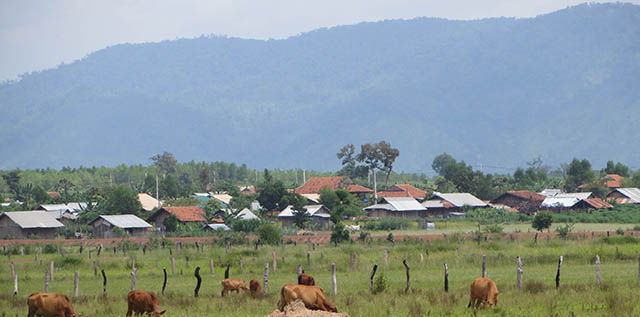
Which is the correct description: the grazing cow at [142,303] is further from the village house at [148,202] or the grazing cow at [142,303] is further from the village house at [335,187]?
the village house at [335,187]

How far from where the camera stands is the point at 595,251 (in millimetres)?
47781

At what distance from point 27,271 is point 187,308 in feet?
70.7

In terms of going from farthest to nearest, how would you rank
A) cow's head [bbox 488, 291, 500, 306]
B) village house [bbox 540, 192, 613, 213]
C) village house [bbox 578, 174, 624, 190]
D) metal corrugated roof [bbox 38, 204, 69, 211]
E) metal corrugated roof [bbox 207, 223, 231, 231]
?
village house [bbox 578, 174, 624, 190] < metal corrugated roof [bbox 38, 204, 69, 211] < village house [bbox 540, 192, 613, 213] < metal corrugated roof [bbox 207, 223, 231, 231] < cow's head [bbox 488, 291, 500, 306]

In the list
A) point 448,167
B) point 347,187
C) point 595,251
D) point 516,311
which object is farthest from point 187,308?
point 448,167

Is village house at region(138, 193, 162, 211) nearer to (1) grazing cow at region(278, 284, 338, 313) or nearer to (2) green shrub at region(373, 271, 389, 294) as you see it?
(2) green shrub at region(373, 271, 389, 294)

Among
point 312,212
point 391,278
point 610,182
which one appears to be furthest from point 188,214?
point 610,182

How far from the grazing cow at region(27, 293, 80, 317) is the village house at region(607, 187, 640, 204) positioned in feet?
339

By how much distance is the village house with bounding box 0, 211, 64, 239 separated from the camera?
86938 millimetres

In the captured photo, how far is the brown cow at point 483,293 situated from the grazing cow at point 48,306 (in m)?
A: 11.9

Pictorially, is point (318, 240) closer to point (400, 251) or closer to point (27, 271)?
point (400, 251)

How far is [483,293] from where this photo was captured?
28.0 meters

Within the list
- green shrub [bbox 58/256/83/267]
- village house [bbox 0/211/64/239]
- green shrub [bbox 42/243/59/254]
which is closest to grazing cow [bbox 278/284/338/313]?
green shrub [bbox 58/256/83/267]

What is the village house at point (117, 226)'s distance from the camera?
87.4 meters

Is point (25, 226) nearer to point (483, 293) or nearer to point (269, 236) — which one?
point (269, 236)
